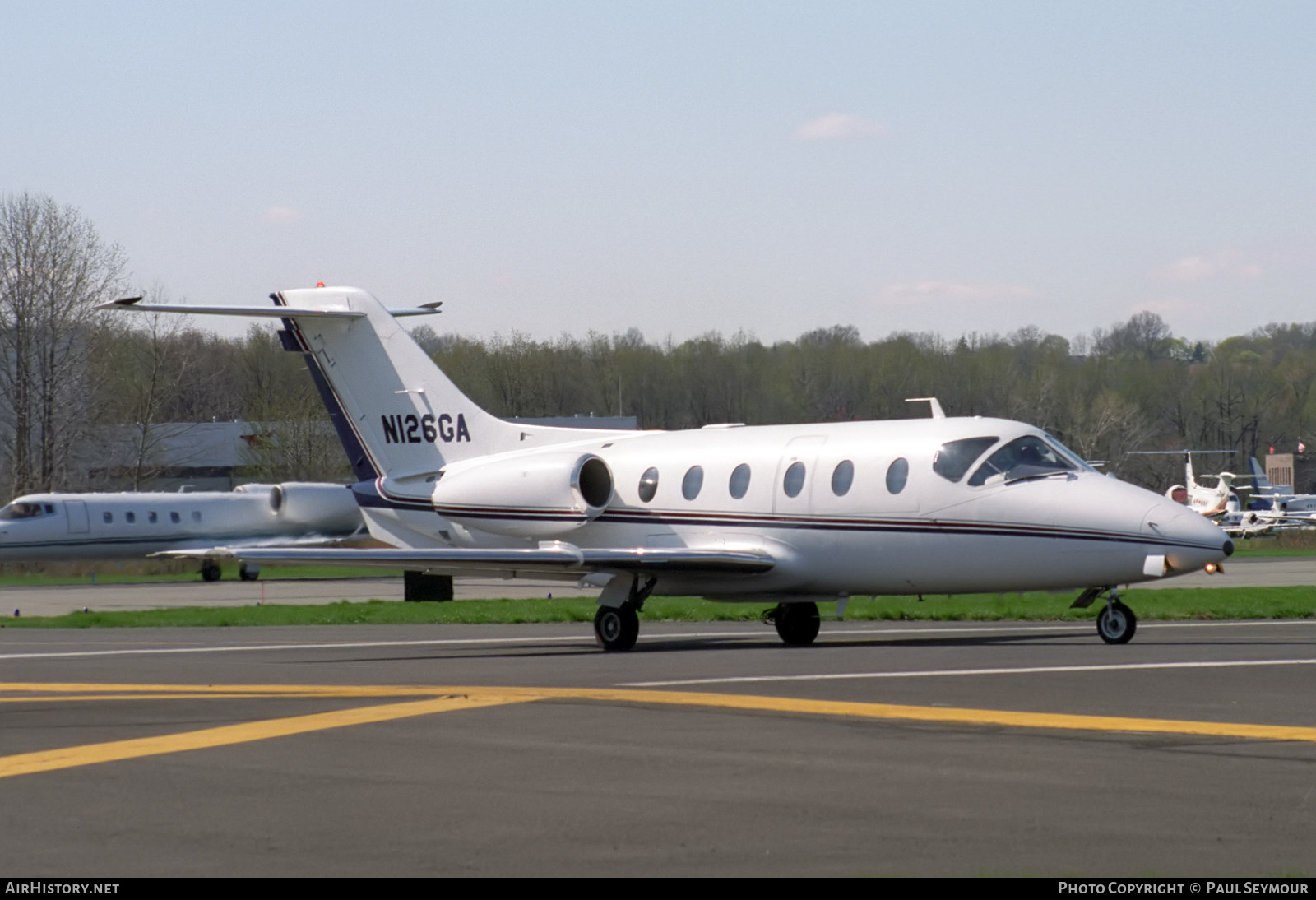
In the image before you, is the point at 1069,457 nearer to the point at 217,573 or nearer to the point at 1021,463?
the point at 1021,463

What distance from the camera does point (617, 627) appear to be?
19531 millimetres

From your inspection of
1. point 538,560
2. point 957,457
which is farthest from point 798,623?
point 538,560

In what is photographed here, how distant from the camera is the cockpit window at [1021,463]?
18406mm

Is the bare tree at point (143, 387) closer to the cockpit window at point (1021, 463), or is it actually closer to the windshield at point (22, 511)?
the windshield at point (22, 511)

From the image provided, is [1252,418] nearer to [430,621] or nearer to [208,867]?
[430,621]

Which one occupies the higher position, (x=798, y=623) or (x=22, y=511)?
(x=22, y=511)

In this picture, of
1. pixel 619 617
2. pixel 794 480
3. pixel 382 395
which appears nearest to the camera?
pixel 619 617

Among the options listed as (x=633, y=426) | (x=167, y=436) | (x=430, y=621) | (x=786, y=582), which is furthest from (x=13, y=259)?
(x=786, y=582)

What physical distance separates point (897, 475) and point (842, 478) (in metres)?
0.72

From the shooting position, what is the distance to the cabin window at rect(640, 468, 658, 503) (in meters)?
21.0

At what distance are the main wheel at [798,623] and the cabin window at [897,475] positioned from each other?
2263 millimetres

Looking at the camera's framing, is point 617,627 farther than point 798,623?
No

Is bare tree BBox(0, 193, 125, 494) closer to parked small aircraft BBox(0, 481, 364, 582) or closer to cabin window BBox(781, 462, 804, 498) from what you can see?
parked small aircraft BBox(0, 481, 364, 582)

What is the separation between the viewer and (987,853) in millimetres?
6750
